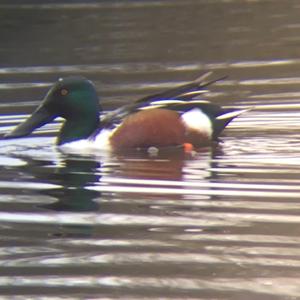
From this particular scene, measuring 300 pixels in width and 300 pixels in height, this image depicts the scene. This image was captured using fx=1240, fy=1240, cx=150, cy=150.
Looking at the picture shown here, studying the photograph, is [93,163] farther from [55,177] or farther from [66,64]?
[66,64]

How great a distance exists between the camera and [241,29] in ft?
67.8

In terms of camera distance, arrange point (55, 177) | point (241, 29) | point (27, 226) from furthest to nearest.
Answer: point (241, 29), point (55, 177), point (27, 226)

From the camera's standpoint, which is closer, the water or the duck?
the water

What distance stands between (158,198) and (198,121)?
2.60 metres

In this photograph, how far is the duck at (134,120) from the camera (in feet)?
33.8

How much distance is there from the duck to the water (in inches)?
7.1

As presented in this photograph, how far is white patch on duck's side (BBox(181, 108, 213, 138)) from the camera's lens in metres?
10.4

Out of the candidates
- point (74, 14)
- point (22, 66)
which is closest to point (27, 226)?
point (22, 66)

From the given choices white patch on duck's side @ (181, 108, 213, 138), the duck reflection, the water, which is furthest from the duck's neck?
white patch on duck's side @ (181, 108, 213, 138)

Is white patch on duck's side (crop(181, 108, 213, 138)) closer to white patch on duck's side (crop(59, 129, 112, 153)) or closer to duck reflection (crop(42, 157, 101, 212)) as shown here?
white patch on duck's side (crop(59, 129, 112, 153))

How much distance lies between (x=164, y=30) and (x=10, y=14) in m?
4.94

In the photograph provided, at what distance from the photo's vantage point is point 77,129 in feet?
35.0

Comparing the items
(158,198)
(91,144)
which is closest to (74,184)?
(158,198)

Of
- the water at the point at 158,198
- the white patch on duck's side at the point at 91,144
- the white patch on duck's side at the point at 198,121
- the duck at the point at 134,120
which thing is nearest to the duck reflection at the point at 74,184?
the water at the point at 158,198
